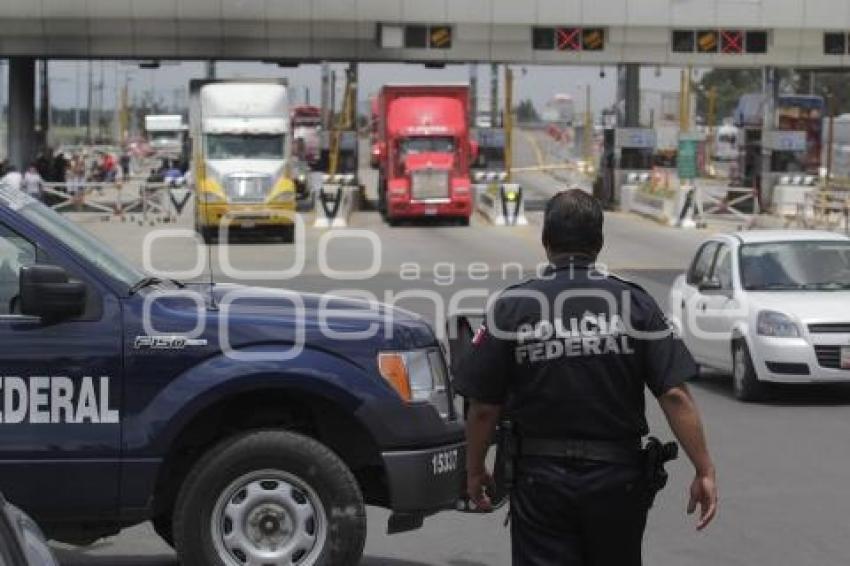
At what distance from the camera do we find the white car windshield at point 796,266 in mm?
13383

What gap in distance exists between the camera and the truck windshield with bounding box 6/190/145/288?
6387 millimetres

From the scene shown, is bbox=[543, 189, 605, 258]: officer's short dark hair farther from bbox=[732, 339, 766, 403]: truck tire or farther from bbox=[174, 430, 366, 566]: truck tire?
bbox=[732, 339, 766, 403]: truck tire

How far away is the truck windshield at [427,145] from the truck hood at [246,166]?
7.01 m

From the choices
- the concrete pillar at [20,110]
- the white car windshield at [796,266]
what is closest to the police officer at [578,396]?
the white car windshield at [796,266]

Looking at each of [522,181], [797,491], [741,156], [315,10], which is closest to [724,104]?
[522,181]

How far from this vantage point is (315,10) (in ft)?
151

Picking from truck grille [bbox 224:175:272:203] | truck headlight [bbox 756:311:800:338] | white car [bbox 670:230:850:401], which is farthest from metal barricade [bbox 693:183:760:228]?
truck headlight [bbox 756:311:800:338]

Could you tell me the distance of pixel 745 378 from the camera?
12891 mm

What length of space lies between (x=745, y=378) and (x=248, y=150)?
26255 millimetres

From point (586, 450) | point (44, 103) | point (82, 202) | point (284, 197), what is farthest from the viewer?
point (44, 103)

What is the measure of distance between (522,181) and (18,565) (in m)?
77.9

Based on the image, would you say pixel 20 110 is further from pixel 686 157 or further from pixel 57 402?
pixel 57 402

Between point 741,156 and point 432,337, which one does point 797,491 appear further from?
point 741,156

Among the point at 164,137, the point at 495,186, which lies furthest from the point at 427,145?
the point at 164,137
